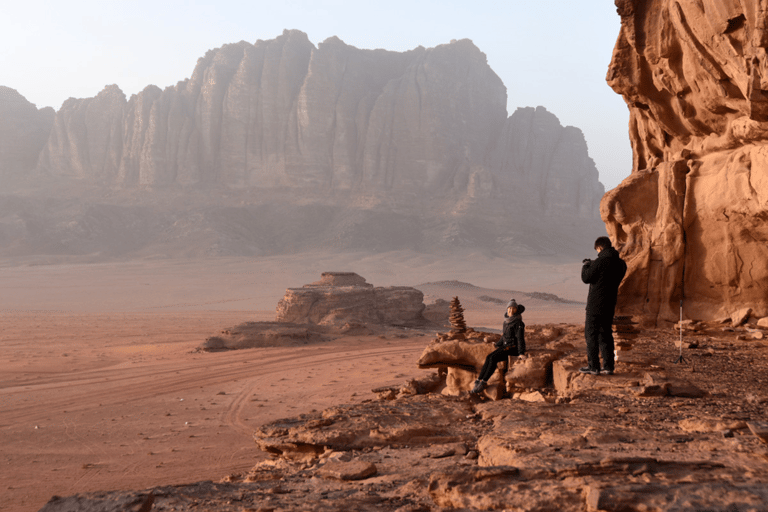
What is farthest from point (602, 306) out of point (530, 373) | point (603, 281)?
point (530, 373)

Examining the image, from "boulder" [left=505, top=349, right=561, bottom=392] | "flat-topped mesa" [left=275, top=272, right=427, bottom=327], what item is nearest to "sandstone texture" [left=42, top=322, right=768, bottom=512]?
"boulder" [left=505, top=349, right=561, bottom=392]

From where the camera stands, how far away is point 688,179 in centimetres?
952

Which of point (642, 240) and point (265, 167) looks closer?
point (642, 240)

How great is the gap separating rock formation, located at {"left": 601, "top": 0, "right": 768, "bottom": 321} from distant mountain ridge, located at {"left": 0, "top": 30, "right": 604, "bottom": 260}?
183 feet

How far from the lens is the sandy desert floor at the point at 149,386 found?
716 centimetres

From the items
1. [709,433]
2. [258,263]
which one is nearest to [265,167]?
[258,263]

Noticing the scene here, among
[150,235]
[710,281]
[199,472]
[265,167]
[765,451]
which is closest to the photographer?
[765,451]

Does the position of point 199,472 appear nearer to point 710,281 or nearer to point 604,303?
point 604,303

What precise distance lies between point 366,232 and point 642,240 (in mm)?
55080

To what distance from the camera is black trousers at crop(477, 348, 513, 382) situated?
7047mm

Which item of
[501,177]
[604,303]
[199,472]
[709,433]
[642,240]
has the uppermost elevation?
[501,177]

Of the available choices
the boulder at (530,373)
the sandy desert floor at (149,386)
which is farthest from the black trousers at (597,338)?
the sandy desert floor at (149,386)

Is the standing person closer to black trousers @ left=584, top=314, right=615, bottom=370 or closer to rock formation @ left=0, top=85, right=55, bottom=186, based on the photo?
black trousers @ left=584, top=314, right=615, bottom=370

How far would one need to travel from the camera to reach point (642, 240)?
32.8 ft
